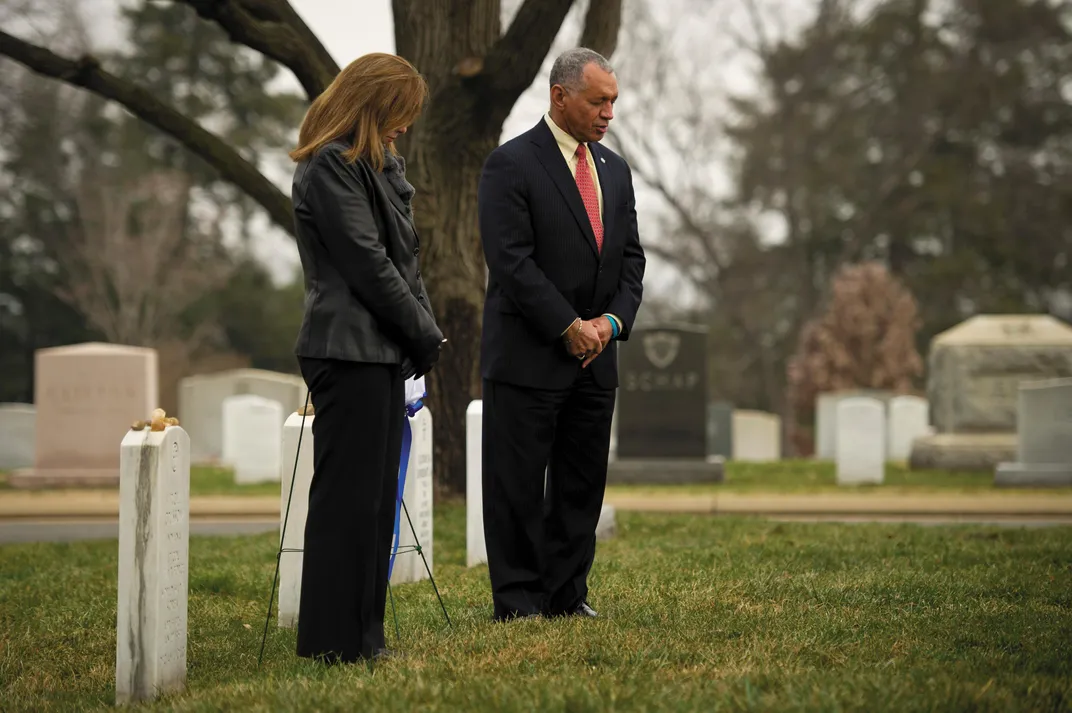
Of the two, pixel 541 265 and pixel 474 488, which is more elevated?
pixel 541 265

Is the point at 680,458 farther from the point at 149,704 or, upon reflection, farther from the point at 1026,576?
the point at 149,704

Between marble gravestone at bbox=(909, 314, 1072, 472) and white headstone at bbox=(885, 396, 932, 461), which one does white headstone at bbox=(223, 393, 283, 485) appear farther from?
white headstone at bbox=(885, 396, 932, 461)

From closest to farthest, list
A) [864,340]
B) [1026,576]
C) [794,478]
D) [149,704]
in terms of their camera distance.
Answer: [149,704] → [1026,576] → [794,478] → [864,340]

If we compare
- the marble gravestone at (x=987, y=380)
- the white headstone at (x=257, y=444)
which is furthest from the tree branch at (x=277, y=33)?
the marble gravestone at (x=987, y=380)

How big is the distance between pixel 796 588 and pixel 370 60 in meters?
3.04

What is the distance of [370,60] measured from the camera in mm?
4375

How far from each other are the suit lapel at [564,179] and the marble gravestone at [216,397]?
1753 centimetres

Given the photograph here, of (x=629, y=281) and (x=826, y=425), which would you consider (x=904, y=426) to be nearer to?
(x=826, y=425)

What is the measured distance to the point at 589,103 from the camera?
5.04 metres

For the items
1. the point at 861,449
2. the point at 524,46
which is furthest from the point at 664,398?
the point at 524,46

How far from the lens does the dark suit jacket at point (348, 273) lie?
4.27 m

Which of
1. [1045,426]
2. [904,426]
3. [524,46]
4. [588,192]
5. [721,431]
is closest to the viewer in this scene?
[588,192]

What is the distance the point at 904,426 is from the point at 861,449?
8.03 m

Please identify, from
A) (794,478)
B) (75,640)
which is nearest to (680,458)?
(794,478)
